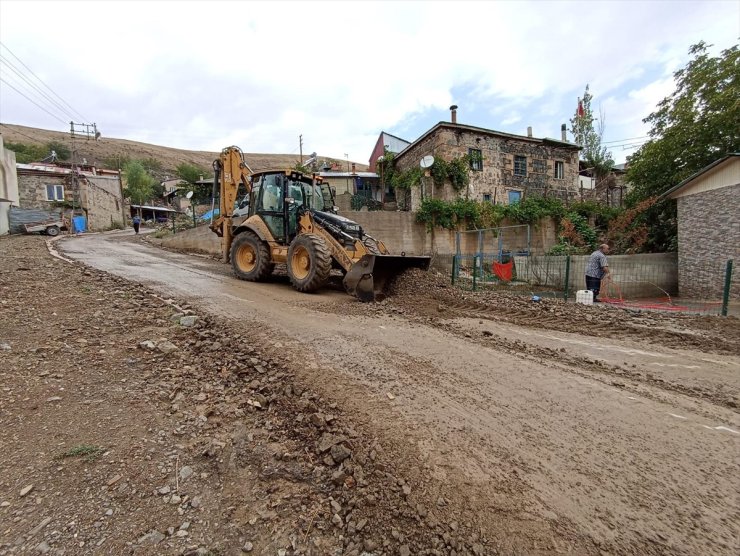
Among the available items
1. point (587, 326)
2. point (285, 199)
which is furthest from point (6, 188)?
point (587, 326)

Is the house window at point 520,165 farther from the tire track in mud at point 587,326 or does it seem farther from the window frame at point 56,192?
the window frame at point 56,192

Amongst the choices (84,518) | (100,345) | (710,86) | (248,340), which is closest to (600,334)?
(248,340)

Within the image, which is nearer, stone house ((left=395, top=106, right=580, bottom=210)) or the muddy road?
the muddy road

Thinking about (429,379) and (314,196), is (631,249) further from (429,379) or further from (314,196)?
(429,379)

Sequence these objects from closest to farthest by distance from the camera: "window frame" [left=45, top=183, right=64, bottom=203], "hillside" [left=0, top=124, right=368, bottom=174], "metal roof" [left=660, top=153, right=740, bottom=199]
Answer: "metal roof" [left=660, top=153, right=740, bottom=199], "window frame" [left=45, top=183, right=64, bottom=203], "hillside" [left=0, top=124, right=368, bottom=174]

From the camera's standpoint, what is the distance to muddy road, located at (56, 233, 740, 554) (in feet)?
6.31

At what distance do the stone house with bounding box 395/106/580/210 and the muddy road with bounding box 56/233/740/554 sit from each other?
1783 cm

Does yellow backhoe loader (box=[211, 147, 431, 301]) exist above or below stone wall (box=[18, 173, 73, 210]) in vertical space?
below

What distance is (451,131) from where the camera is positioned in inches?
878

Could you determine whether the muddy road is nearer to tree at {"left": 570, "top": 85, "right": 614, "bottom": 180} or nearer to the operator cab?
the operator cab

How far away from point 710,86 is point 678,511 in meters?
19.6

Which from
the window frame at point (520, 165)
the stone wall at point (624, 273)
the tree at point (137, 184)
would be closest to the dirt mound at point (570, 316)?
the stone wall at point (624, 273)

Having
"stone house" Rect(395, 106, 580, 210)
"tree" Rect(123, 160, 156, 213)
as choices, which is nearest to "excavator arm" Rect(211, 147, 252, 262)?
"stone house" Rect(395, 106, 580, 210)

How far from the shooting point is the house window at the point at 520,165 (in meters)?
24.5
